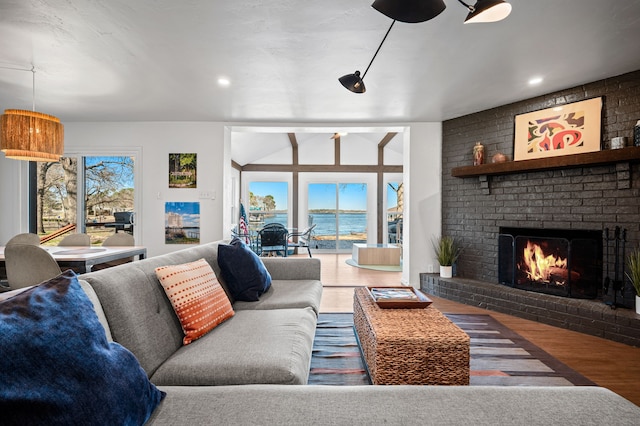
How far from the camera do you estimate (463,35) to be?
7.95ft

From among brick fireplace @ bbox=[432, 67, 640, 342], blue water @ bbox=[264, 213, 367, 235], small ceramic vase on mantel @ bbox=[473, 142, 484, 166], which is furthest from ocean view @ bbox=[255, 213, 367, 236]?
small ceramic vase on mantel @ bbox=[473, 142, 484, 166]

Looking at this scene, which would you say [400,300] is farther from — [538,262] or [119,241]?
[119,241]

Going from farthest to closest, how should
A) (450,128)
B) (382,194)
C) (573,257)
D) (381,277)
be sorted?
(382,194) → (381,277) → (450,128) → (573,257)

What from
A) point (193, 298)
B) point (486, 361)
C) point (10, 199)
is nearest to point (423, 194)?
point (486, 361)

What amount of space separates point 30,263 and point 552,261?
4824mm

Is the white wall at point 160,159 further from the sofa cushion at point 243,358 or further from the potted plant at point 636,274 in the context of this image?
the potted plant at point 636,274

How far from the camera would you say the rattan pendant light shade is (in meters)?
2.67

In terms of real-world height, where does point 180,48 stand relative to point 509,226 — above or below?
above

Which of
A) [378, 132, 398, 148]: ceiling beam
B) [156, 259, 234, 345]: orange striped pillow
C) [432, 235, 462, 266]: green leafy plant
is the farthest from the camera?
[378, 132, 398, 148]: ceiling beam

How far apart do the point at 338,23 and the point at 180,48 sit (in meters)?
1.33

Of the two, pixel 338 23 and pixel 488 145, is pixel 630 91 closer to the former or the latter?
pixel 488 145

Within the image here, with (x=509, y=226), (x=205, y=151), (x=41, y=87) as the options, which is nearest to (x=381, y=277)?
(x=509, y=226)

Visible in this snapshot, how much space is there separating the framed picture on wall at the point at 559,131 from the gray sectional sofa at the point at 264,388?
3.16m

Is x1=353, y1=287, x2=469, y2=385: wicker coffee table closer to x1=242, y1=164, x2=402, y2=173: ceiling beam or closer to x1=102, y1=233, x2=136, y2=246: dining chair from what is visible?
x1=102, y1=233, x2=136, y2=246: dining chair
